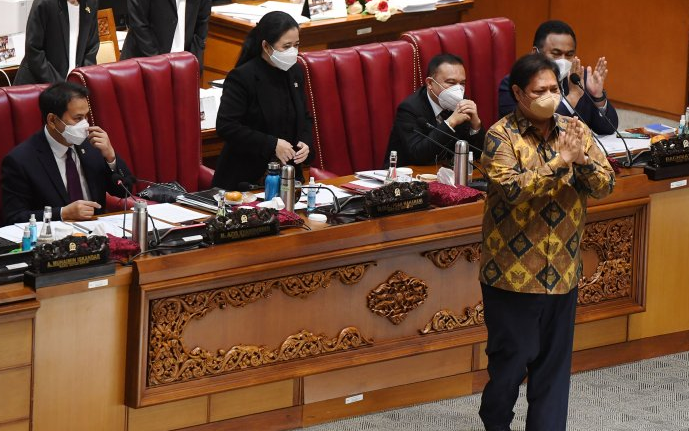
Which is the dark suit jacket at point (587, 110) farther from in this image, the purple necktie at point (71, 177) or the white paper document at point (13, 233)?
the white paper document at point (13, 233)

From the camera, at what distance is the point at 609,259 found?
5027 millimetres

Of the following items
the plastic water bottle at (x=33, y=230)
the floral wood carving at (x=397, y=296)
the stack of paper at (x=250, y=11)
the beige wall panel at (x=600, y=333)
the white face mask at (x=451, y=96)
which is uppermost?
the stack of paper at (x=250, y=11)

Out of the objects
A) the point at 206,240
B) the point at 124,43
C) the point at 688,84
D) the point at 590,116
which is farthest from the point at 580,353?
the point at 688,84

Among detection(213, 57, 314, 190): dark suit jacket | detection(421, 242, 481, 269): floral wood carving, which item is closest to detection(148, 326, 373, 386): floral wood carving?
detection(421, 242, 481, 269): floral wood carving

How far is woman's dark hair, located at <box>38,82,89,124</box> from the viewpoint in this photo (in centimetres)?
462

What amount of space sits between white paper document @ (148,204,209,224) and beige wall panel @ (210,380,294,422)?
59 cm

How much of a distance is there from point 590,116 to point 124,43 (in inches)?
97.5

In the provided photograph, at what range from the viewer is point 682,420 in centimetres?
471

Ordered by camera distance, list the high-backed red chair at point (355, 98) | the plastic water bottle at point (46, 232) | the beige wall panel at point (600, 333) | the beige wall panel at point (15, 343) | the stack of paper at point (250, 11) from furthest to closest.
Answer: the stack of paper at point (250, 11) < the high-backed red chair at point (355, 98) < the beige wall panel at point (600, 333) < the plastic water bottle at point (46, 232) < the beige wall panel at point (15, 343)

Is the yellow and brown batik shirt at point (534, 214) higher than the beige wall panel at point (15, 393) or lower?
higher

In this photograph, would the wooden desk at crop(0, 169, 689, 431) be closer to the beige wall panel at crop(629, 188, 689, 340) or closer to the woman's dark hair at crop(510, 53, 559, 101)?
the beige wall panel at crop(629, 188, 689, 340)

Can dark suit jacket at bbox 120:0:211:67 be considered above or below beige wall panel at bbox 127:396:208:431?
above

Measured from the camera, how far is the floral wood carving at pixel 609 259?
498 cm

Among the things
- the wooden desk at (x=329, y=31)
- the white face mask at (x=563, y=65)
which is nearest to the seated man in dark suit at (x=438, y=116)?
the white face mask at (x=563, y=65)
